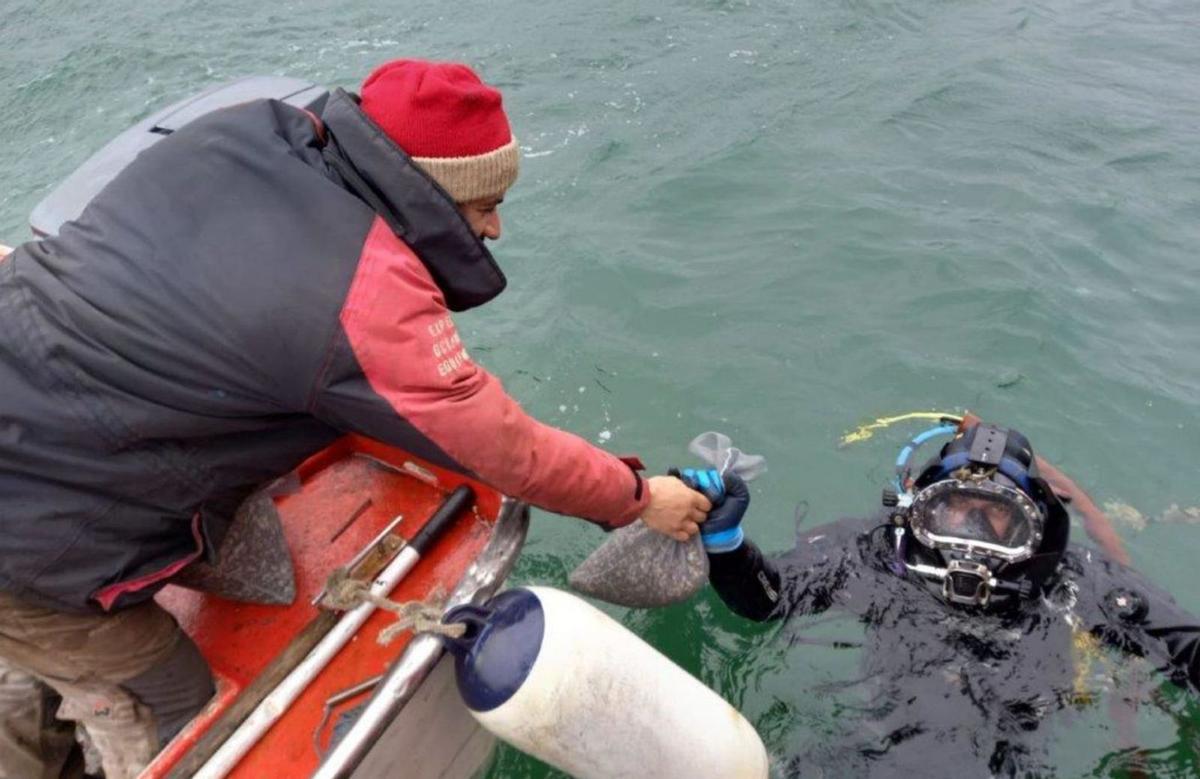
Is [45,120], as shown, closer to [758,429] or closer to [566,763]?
[758,429]

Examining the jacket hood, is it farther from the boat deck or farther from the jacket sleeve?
the boat deck

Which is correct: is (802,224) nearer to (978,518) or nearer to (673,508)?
(978,518)

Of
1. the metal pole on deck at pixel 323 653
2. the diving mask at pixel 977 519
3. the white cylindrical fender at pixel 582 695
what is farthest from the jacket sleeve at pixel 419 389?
the diving mask at pixel 977 519

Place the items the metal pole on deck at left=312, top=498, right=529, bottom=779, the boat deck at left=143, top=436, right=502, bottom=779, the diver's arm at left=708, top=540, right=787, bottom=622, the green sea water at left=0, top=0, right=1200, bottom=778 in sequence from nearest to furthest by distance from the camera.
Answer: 1. the metal pole on deck at left=312, top=498, right=529, bottom=779
2. the boat deck at left=143, top=436, right=502, bottom=779
3. the diver's arm at left=708, top=540, right=787, bottom=622
4. the green sea water at left=0, top=0, right=1200, bottom=778

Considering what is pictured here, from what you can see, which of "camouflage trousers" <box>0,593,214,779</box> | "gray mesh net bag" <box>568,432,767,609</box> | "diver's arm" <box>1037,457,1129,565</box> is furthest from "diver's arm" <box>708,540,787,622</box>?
"camouflage trousers" <box>0,593,214,779</box>

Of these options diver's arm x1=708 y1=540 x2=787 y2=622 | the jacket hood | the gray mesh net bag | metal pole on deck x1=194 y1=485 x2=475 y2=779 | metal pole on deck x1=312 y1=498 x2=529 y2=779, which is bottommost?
diver's arm x1=708 y1=540 x2=787 y2=622

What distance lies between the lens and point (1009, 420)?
5.25 meters

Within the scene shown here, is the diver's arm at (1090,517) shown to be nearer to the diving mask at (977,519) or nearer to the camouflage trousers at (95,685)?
the diving mask at (977,519)

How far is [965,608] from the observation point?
3545 millimetres

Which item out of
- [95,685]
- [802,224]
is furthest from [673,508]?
[802,224]

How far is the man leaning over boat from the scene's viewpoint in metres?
2.10

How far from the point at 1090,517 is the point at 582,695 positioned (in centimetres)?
285

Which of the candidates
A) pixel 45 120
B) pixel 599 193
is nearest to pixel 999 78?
pixel 599 193

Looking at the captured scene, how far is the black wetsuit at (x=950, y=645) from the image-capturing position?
3365 millimetres
